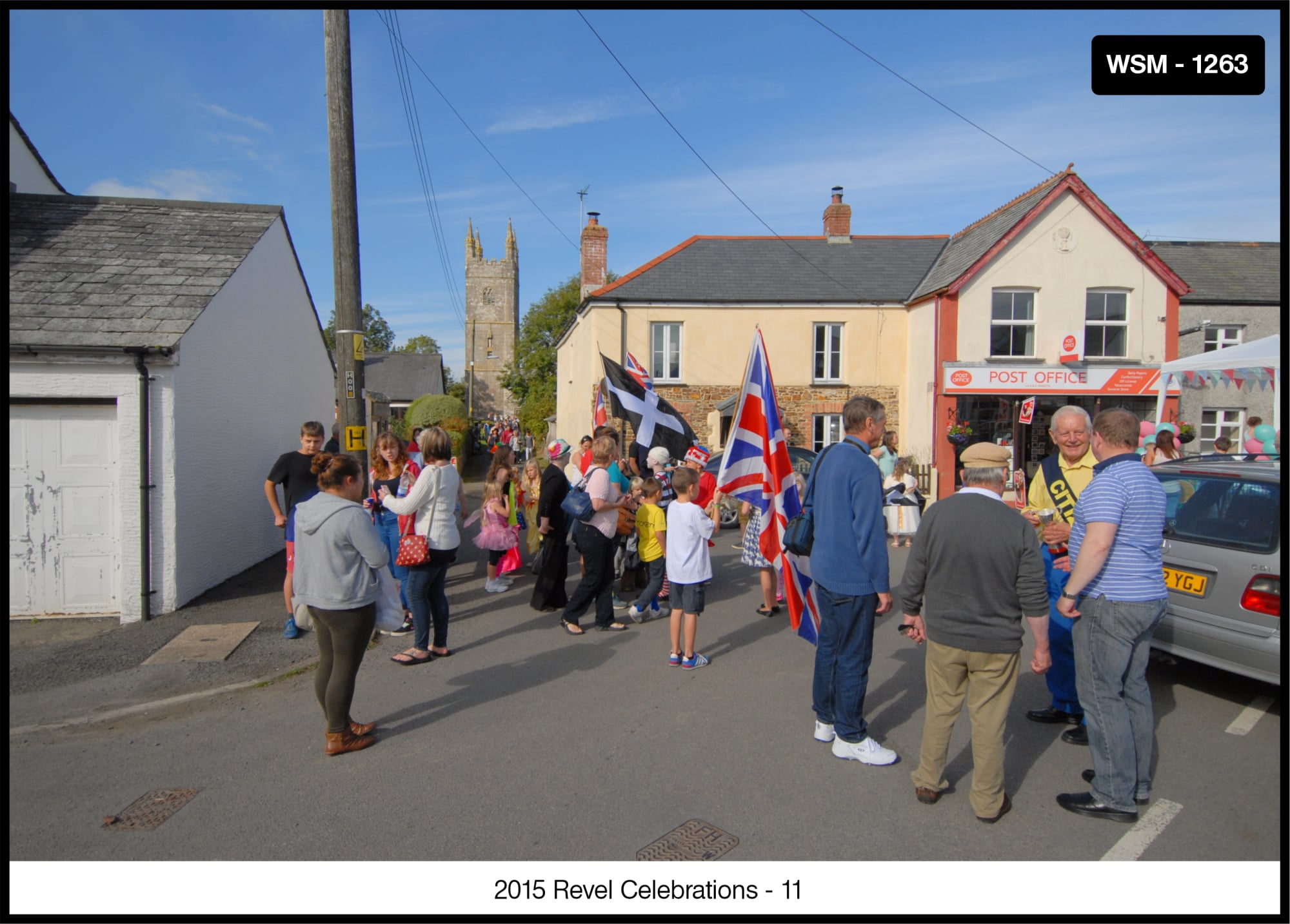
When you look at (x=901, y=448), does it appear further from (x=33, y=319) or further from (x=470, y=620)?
(x=33, y=319)

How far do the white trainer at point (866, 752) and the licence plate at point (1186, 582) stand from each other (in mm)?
2413

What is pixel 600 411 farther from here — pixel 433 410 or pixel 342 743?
pixel 433 410

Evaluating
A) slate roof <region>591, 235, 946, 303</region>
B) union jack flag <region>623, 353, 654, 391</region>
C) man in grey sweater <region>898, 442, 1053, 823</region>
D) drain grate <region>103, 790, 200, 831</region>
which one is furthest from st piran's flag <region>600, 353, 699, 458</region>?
slate roof <region>591, 235, 946, 303</region>

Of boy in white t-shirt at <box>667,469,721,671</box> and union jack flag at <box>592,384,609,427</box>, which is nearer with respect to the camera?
boy in white t-shirt at <box>667,469,721,671</box>

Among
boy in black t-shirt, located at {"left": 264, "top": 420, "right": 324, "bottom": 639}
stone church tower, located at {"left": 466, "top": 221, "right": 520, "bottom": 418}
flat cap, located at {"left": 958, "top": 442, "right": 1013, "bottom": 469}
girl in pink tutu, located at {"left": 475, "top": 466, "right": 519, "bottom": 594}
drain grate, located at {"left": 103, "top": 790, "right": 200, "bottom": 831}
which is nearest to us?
drain grate, located at {"left": 103, "top": 790, "right": 200, "bottom": 831}

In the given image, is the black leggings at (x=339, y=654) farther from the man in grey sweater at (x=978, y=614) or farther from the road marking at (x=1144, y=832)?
the road marking at (x=1144, y=832)

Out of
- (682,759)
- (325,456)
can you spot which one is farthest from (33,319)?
(682,759)

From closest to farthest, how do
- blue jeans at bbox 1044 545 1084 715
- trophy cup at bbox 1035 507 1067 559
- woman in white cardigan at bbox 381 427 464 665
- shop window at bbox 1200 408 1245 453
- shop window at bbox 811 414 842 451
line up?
1. trophy cup at bbox 1035 507 1067 559
2. blue jeans at bbox 1044 545 1084 715
3. woman in white cardigan at bbox 381 427 464 665
4. shop window at bbox 1200 408 1245 453
5. shop window at bbox 811 414 842 451

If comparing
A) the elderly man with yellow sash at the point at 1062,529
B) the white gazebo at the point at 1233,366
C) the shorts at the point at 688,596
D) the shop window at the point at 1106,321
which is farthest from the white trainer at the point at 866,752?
the shop window at the point at 1106,321

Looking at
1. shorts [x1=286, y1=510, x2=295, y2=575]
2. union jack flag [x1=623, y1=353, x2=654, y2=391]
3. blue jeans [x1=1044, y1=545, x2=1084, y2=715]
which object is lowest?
blue jeans [x1=1044, y1=545, x2=1084, y2=715]

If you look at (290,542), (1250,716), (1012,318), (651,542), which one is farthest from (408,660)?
(1012,318)

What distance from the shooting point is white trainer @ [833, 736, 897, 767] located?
4.40 m

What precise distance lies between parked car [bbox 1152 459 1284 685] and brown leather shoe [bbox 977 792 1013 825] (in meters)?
2.28

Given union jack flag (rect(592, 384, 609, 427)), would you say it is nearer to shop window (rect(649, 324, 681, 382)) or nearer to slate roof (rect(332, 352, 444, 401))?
shop window (rect(649, 324, 681, 382))
